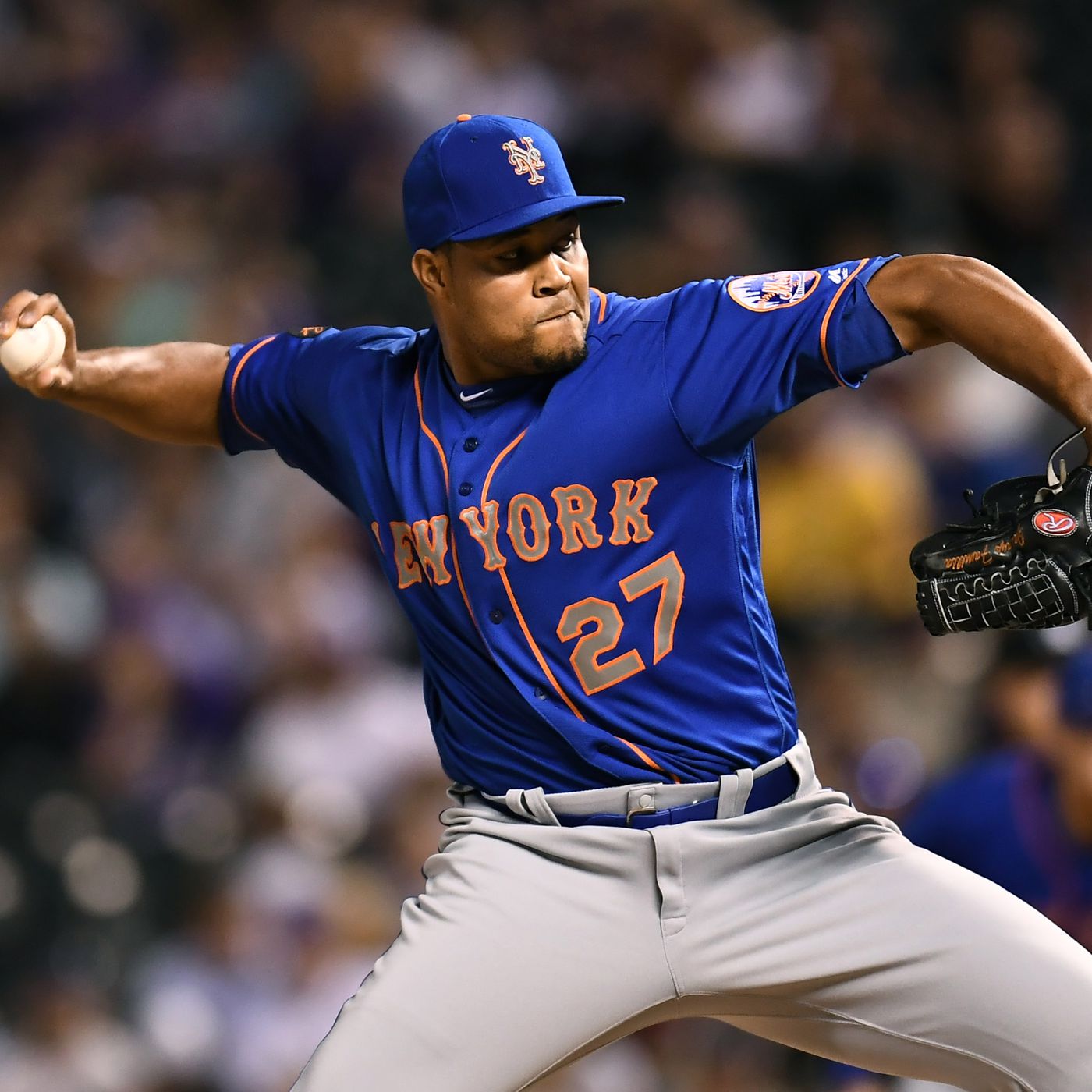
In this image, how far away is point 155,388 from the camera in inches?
121

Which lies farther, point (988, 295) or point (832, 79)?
point (832, 79)

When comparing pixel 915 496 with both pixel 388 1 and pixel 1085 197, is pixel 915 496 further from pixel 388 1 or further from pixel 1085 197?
pixel 388 1

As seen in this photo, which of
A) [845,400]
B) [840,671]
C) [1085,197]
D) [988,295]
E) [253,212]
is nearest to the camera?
[988,295]

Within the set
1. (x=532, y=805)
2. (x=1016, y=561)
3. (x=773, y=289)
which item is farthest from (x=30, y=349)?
(x=1016, y=561)

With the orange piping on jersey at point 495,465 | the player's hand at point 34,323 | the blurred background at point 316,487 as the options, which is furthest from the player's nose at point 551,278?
the blurred background at point 316,487

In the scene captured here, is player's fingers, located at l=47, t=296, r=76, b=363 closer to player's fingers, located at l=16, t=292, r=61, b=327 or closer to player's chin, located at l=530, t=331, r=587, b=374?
player's fingers, located at l=16, t=292, r=61, b=327

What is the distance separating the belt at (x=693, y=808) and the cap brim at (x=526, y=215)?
0.89 meters

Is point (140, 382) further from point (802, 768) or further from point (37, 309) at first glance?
point (802, 768)

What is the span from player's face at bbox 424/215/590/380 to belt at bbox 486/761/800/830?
704mm

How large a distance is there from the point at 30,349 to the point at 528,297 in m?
0.83

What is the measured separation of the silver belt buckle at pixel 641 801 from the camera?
2.67 metres

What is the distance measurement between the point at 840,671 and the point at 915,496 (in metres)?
0.65

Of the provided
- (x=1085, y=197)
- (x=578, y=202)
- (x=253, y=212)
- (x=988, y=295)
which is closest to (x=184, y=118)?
(x=253, y=212)

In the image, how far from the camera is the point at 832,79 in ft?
22.0
